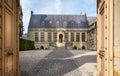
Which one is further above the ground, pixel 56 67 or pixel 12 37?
pixel 12 37

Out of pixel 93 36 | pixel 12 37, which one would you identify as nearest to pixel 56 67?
pixel 12 37

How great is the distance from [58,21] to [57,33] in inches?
134

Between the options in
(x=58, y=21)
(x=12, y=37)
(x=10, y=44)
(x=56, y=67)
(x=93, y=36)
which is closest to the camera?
(x=10, y=44)

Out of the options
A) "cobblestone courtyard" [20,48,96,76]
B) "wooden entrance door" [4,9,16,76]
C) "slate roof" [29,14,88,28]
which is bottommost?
"cobblestone courtyard" [20,48,96,76]

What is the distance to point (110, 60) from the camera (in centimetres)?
430

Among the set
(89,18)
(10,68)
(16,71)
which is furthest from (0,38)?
(89,18)

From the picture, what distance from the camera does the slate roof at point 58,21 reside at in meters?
50.0

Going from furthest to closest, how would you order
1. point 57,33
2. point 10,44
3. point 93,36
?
point 57,33 → point 93,36 → point 10,44

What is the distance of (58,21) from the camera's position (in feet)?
168

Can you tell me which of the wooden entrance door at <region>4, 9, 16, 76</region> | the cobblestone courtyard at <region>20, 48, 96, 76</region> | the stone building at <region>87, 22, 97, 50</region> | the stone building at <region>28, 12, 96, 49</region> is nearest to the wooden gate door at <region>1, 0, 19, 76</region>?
the wooden entrance door at <region>4, 9, 16, 76</region>

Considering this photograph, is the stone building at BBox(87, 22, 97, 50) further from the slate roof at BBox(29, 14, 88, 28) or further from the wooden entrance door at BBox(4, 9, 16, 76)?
the wooden entrance door at BBox(4, 9, 16, 76)

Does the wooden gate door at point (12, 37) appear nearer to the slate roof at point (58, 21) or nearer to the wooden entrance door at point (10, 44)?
the wooden entrance door at point (10, 44)

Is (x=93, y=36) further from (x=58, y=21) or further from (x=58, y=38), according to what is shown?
(x=58, y=21)

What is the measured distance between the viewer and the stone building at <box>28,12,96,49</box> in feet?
162
